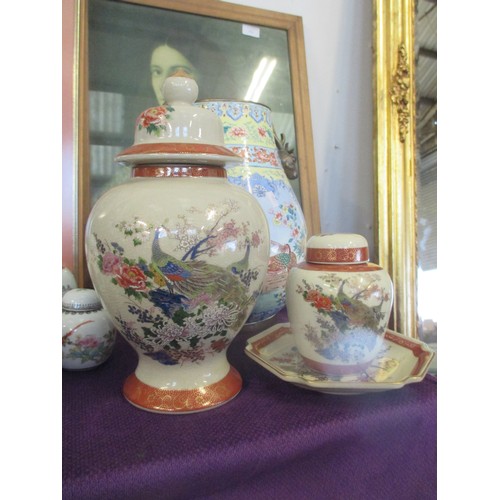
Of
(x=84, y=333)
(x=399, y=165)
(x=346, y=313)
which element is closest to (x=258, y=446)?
(x=346, y=313)

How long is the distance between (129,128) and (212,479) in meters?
0.69

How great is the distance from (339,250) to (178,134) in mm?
226

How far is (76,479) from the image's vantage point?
1.28ft

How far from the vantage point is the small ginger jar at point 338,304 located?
0.51 meters

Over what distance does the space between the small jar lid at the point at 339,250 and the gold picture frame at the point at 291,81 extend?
1.66ft

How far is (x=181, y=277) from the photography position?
0.45 metres

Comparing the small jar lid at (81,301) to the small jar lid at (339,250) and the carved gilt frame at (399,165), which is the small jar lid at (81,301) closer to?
the small jar lid at (339,250)

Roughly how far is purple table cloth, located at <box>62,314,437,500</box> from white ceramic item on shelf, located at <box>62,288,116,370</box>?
0.04 m

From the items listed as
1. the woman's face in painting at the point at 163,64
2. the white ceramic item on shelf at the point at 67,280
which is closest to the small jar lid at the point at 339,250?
the white ceramic item on shelf at the point at 67,280

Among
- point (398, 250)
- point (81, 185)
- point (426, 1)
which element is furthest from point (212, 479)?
point (426, 1)

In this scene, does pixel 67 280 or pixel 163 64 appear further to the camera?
pixel 163 64

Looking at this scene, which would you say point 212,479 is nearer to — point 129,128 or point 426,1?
point 129,128

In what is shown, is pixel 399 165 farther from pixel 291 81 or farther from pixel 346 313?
pixel 346 313

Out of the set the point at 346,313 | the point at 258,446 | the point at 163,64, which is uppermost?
the point at 163,64
